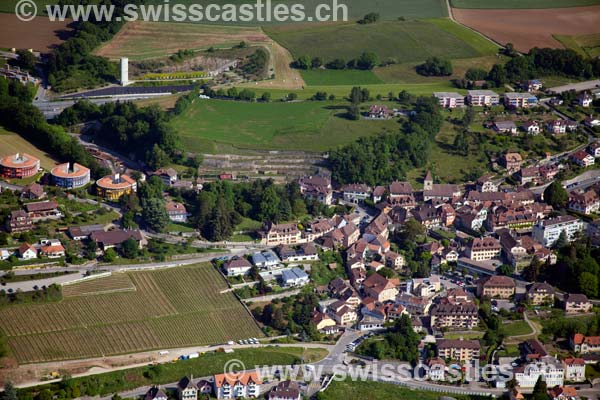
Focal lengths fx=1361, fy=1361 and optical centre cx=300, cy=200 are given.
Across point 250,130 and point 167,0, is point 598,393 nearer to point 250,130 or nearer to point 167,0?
point 250,130

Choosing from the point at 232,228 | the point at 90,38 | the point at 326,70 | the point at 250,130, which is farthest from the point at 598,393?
the point at 90,38

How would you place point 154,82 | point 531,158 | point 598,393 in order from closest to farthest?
point 598,393, point 531,158, point 154,82

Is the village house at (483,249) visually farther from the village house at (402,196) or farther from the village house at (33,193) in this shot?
the village house at (33,193)

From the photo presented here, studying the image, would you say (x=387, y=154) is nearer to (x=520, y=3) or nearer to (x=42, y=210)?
(x=42, y=210)

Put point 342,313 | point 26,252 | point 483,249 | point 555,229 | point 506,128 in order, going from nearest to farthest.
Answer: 1. point 342,313
2. point 26,252
3. point 483,249
4. point 555,229
5. point 506,128

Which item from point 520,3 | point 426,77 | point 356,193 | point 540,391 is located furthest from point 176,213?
point 520,3
